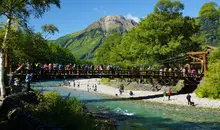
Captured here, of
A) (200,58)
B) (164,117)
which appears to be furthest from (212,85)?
(164,117)

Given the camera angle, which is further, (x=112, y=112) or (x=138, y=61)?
(x=138, y=61)

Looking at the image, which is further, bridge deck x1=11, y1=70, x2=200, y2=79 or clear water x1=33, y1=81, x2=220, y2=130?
bridge deck x1=11, y1=70, x2=200, y2=79

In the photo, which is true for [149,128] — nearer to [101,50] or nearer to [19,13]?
[19,13]

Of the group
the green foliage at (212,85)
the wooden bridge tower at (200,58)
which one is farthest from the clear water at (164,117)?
the wooden bridge tower at (200,58)

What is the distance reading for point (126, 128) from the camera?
24.0 meters

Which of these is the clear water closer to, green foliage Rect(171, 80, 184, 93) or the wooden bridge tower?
green foliage Rect(171, 80, 184, 93)

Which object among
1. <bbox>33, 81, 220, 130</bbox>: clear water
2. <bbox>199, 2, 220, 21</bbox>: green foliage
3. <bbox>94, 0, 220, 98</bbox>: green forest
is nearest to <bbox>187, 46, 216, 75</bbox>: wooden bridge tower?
<bbox>94, 0, 220, 98</bbox>: green forest

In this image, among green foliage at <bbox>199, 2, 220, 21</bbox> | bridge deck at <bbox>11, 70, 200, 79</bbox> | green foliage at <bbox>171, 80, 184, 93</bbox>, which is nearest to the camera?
bridge deck at <bbox>11, 70, 200, 79</bbox>

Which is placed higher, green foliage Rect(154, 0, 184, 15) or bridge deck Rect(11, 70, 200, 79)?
green foliage Rect(154, 0, 184, 15)

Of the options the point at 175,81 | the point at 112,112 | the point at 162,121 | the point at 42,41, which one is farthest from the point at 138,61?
the point at 42,41

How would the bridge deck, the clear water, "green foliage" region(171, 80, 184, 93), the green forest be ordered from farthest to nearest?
the green forest, "green foliage" region(171, 80, 184, 93), the bridge deck, the clear water

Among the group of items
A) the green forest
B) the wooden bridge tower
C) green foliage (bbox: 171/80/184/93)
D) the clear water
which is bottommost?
the clear water

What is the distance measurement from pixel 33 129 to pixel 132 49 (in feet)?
175

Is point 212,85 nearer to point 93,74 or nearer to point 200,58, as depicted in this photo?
point 200,58
